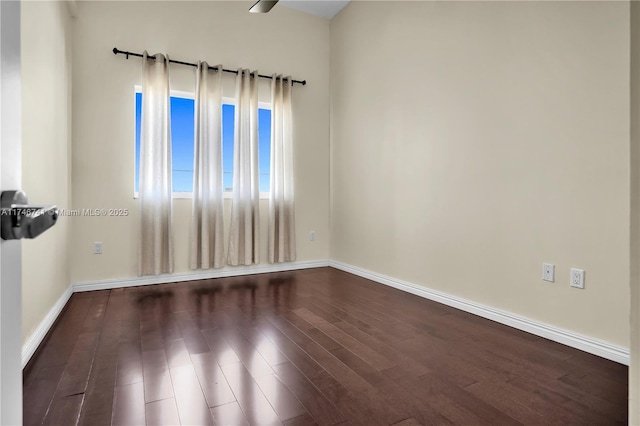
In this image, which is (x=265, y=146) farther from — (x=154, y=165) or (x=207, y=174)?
(x=154, y=165)

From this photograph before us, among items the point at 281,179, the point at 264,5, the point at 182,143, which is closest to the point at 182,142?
the point at 182,143

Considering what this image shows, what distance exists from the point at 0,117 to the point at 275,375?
5.45ft

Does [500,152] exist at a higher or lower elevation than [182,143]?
lower

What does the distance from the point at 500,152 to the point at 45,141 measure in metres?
3.20

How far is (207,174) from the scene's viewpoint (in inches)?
153

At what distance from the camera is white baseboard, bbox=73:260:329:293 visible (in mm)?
3487

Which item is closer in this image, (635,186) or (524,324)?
(635,186)

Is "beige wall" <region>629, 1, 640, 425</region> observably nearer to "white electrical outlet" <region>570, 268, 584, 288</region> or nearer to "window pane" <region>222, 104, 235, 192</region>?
"white electrical outlet" <region>570, 268, 584, 288</region>

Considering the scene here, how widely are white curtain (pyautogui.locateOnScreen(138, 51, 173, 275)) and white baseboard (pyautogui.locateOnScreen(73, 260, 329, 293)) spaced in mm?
116

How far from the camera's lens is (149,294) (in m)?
3.33

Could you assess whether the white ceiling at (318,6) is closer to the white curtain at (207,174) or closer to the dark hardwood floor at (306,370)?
the white curtain at (207,174)

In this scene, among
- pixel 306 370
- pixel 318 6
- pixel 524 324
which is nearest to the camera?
pixel 306 370

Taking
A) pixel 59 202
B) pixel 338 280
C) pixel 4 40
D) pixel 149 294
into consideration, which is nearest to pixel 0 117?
pixel 4 40

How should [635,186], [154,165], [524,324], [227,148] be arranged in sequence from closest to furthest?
[635,186]
[524,324]
[154,165]
[227,148]
